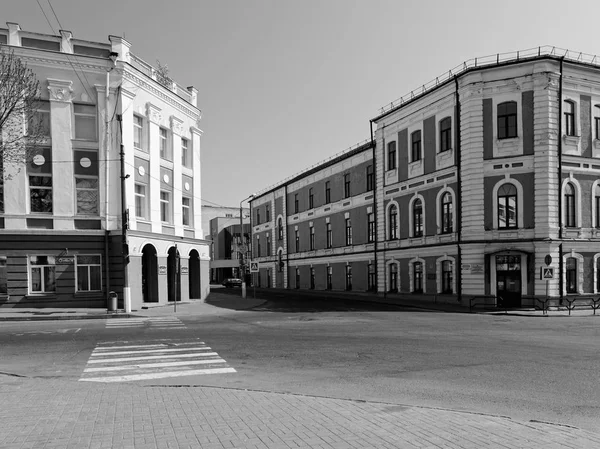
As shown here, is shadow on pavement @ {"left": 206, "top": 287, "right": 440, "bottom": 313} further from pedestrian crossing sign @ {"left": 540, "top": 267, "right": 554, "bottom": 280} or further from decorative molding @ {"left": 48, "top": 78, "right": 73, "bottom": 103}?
decorative molding @ {"left": 48, "top": 78, "right": 73, "bottom": 103}

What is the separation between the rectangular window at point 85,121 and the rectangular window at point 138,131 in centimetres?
258

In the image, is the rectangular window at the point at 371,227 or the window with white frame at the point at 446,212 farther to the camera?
the rectangular window at the point at 371,227

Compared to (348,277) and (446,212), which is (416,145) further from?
(348,277)

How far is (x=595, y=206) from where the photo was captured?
29.6 m

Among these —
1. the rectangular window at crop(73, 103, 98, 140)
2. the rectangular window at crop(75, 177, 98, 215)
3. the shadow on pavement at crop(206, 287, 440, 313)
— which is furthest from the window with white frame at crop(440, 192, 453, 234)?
the rectangular window at crop(73, 103, 98, 140)

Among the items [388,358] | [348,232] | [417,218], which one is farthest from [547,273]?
[348,232]

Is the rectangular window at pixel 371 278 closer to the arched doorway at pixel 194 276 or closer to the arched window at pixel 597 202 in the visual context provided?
the arched doorway at pixel 194 276

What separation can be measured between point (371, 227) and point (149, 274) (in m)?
19.4

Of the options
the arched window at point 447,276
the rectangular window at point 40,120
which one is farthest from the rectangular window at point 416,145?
the rectangular window at point 40,120

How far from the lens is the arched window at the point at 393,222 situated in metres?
37.9

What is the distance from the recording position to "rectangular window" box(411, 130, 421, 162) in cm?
3505

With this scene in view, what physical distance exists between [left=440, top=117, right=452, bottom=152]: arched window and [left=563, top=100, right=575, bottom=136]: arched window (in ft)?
21.6

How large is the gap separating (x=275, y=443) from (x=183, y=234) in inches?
1153

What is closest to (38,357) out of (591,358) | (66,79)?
(591,358)
